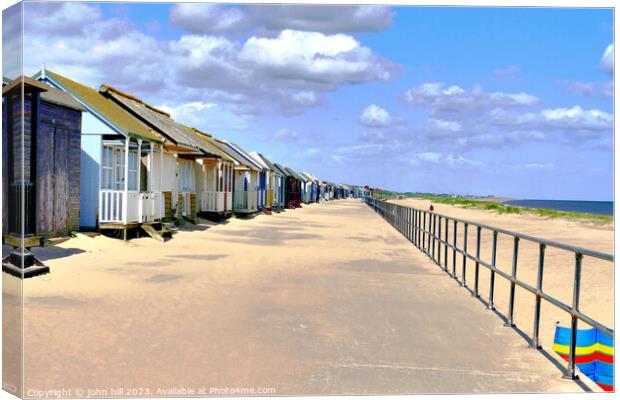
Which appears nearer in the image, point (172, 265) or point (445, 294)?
point (445, 294)

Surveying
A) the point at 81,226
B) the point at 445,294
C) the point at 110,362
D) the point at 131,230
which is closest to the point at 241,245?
the point at 131,230

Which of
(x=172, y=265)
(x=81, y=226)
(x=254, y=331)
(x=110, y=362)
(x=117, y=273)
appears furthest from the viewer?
(x=81, y=226)

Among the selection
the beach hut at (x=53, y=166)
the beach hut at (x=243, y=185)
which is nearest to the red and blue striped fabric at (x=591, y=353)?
the beach hut at (x=53, y=166)

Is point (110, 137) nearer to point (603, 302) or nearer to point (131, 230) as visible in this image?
point (131, 230)

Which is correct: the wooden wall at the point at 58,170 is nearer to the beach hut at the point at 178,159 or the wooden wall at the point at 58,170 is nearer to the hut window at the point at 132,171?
the hut window at the point at 132,171

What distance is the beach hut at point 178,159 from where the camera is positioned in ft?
67.4

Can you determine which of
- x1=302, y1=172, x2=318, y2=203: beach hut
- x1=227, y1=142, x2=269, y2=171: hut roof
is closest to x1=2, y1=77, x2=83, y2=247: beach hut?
x1=227, y1=142, x2=269, y2=171: hut roof

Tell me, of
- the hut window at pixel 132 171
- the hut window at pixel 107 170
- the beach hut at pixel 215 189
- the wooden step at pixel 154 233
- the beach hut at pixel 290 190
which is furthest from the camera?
the beach hut at pixel 290 190

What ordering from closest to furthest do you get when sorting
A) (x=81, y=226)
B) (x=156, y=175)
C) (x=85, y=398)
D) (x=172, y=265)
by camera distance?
(x=85, y=398)
(x=172, y=265)
(x=81, y=226)
(x=156, y=175)

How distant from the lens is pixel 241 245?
16.5 m

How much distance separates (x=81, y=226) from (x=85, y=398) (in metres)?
12.5

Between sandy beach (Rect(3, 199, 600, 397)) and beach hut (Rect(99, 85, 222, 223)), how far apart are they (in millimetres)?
9152

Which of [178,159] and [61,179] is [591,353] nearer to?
[61,179]

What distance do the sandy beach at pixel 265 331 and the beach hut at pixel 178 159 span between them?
30.0 feet
